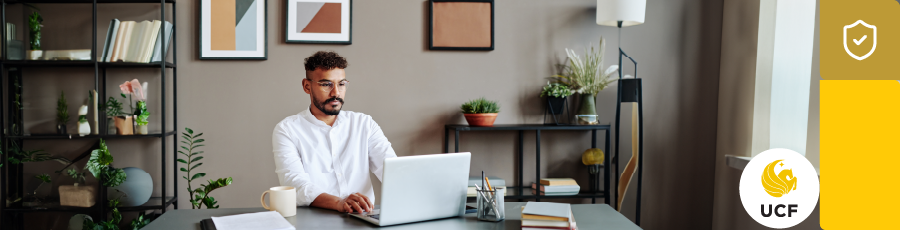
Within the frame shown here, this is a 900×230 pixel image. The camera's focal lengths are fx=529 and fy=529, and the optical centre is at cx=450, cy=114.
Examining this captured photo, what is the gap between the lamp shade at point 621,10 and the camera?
2898 millimetres

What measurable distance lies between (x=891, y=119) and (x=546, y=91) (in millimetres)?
1558

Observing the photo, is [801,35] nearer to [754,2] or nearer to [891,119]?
[754,2]

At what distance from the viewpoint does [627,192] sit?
3.29 m

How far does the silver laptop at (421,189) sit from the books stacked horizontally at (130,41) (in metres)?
1.91

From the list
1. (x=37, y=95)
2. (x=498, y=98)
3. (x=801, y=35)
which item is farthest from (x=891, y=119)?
(x=37, y=95)

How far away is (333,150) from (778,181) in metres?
2.18

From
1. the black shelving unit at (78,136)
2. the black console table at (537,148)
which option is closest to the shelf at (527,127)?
the black console table at (537,148)

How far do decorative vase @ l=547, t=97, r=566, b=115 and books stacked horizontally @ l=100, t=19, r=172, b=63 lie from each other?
217 cm

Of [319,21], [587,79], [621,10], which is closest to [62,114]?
[319,21]

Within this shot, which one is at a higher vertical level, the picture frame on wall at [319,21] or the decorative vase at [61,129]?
the picture frame on wall at [319,21]

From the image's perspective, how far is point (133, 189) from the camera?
286cm

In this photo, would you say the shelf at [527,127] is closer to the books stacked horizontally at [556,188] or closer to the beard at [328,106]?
the books stacked horizontally at [556,188]

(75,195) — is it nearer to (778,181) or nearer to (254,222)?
(254,222)

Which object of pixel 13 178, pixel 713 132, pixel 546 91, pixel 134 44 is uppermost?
pixel 134 44
